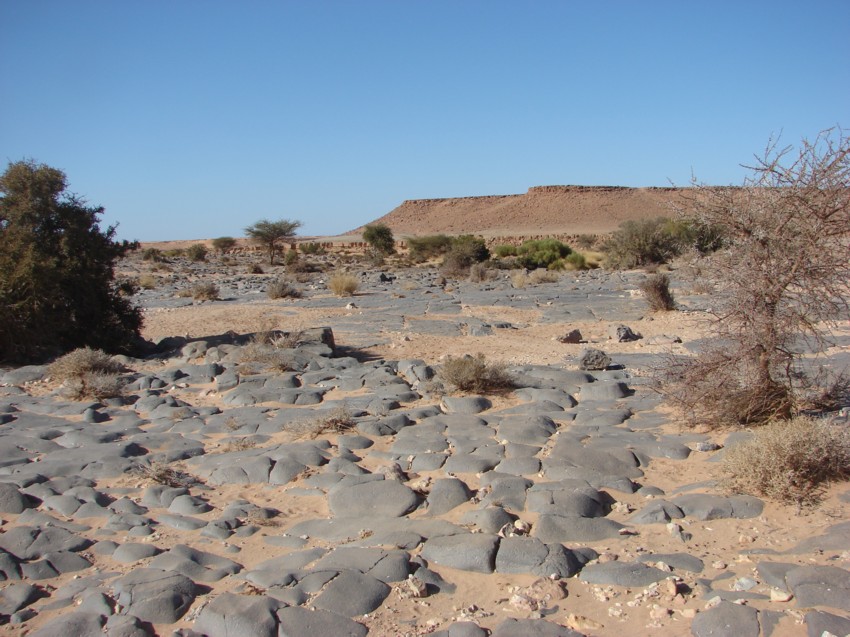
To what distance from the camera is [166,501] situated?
19.8 ft

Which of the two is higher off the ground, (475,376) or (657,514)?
(475,376)

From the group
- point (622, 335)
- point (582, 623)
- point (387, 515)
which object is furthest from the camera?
point (622, 335)

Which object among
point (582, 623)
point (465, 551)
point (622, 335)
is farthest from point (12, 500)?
point (622, 335)

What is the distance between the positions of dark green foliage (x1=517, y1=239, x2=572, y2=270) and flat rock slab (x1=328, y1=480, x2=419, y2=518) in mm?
30878

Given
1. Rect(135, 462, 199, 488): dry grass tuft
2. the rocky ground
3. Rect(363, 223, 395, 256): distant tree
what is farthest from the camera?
Rect(363, 223, 395, 256): distant tree

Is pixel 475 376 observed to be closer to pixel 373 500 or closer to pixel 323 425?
pixel 323 425

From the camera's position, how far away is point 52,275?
1199cm

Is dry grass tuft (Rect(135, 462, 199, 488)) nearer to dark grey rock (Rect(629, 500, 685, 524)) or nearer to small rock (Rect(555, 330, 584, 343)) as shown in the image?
dark grey rock (Rect(629, 500, 685, 524))

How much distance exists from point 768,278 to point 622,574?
3.15 m

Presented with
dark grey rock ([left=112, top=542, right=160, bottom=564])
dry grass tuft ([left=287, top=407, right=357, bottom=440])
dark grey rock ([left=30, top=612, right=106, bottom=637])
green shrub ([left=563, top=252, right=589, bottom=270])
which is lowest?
dark grey rock ([left=30, top=612, right=106, bottom=637])

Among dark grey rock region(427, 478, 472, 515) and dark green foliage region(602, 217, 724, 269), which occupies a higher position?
dark green foliage region(602, 217, 724, 269)

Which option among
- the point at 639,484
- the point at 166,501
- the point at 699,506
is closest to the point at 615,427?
the point at 639,484

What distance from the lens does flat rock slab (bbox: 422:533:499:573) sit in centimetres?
465

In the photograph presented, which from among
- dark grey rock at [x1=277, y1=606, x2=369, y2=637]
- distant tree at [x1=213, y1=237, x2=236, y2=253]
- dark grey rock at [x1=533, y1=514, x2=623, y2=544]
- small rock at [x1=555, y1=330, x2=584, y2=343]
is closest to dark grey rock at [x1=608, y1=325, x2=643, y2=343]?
small rock at [x1=555, y1=330, x2=584, y2=343]
